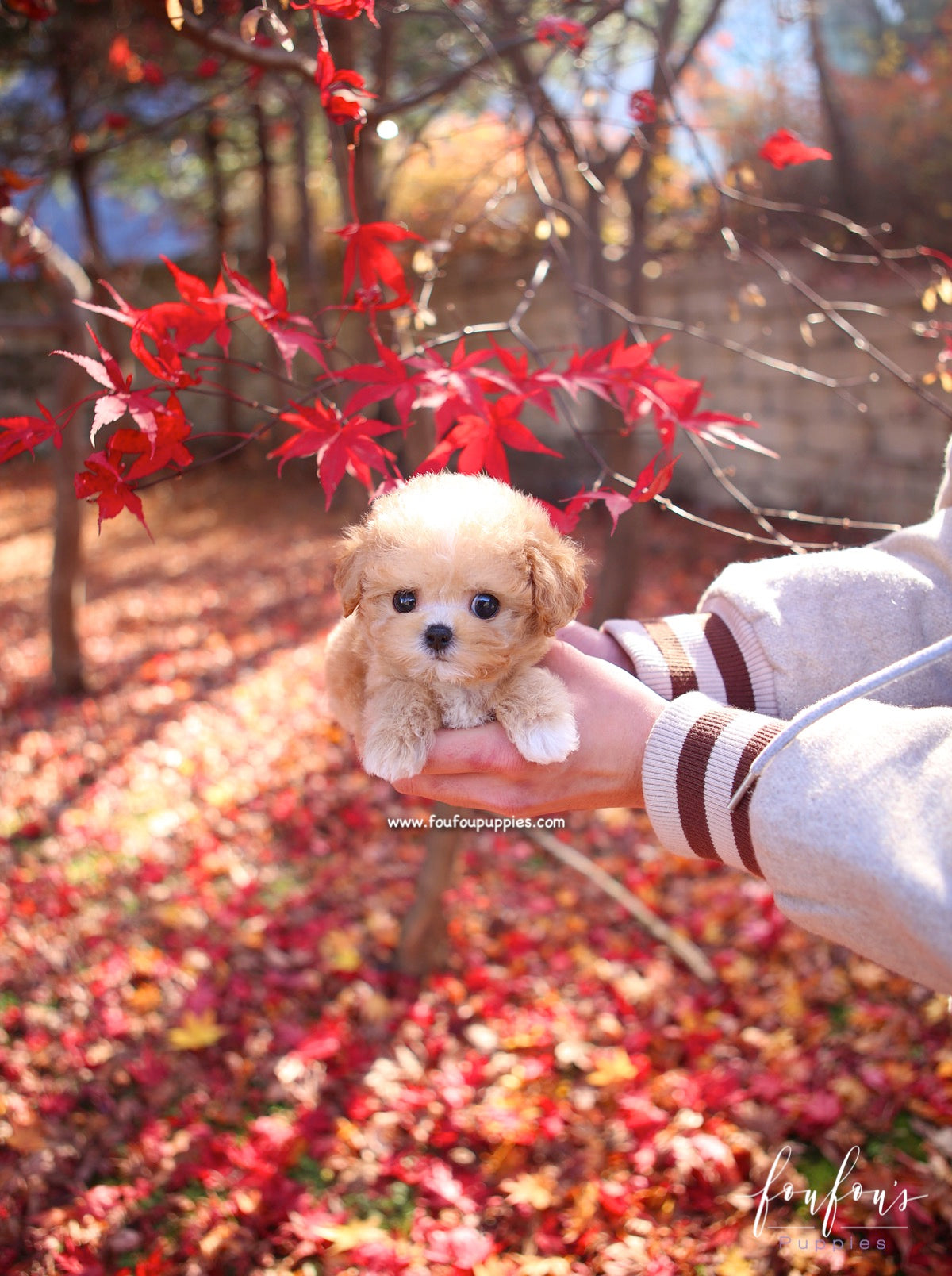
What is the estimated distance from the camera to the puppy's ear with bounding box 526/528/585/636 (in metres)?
1.61

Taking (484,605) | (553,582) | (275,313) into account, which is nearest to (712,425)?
(553,582)

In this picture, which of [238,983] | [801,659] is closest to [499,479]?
[801,659]

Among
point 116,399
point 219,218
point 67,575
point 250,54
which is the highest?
point 219,218

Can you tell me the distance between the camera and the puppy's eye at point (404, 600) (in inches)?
64.1

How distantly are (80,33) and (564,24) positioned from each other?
32.3 ft

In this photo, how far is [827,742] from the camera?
1415 mm

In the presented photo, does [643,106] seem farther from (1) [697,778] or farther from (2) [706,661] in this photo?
(1) [697,778]

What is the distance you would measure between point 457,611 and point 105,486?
0.72 metres

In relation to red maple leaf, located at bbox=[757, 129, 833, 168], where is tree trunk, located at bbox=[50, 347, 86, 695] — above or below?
below

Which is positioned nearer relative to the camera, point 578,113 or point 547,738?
point 547,738

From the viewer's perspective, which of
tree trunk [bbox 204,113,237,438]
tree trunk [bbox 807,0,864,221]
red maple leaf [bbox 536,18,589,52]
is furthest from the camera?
tree trunk [bbox 204,113,237,438]

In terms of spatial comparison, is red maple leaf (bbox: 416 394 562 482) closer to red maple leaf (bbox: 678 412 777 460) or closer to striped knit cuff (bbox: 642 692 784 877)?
red maple leaf (bbox: 678 412 777 460)

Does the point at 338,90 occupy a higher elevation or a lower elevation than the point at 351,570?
higher

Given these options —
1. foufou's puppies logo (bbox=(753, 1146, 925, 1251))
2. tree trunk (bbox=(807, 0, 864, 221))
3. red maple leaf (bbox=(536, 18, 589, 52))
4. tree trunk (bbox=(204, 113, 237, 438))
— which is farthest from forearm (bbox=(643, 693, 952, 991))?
tree trunk (bbox=(204, 113, 237, 438))
